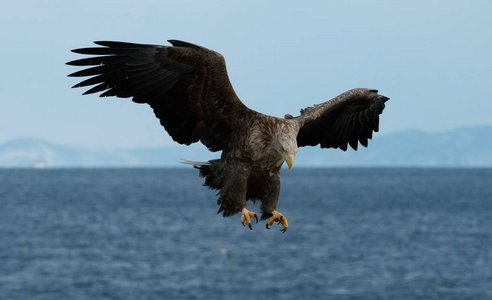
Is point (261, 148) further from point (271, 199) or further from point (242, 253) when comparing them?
point (242, 253)

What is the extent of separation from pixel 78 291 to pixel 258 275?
24.4 meters

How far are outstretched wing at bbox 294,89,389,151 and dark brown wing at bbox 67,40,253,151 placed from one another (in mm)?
1413

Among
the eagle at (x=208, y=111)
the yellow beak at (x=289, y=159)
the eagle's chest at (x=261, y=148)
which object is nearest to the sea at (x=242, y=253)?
the eagle at (x=208, y=111)

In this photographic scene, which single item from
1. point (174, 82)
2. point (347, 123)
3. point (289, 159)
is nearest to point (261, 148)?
point (289, 159)

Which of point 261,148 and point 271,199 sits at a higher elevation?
point 261,148

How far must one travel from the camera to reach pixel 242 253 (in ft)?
383

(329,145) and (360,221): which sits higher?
(329,145)

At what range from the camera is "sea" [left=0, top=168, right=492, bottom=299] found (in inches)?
3536

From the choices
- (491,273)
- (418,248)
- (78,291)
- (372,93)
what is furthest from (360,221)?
(372,93)

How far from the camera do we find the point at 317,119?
7.87 meters

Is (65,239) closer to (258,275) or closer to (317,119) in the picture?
(258,275)

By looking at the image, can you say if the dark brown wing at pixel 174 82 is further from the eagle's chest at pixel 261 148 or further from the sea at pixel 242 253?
the sea at pixel 242 253

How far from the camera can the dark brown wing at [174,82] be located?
6496 mm

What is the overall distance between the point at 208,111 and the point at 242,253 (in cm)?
11114
